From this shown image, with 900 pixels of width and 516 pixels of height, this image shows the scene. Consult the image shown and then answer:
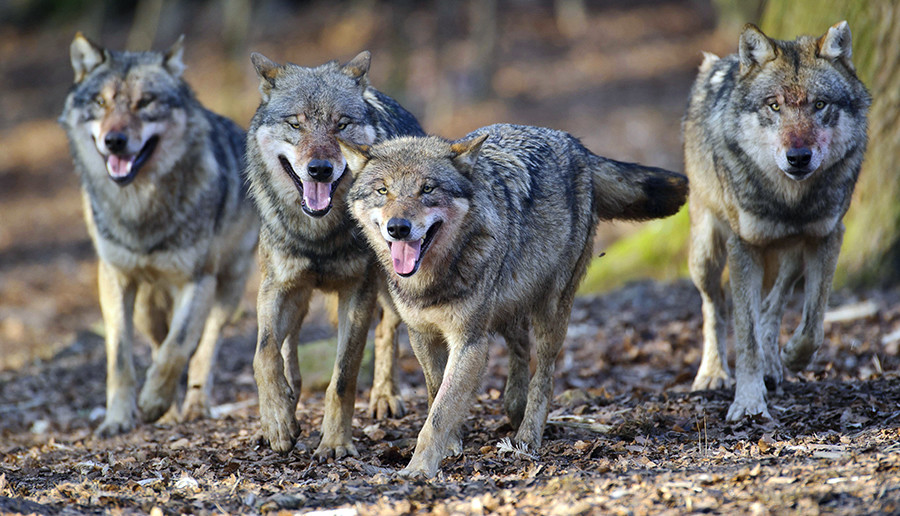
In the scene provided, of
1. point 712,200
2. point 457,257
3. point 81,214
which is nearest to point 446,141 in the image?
point 457,257

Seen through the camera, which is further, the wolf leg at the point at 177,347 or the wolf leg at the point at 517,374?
the wolf leg at the point at 177,347

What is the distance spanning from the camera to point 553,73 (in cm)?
2442

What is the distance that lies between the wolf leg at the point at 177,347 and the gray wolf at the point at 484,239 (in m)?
2.57

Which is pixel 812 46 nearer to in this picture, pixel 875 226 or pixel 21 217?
pixel 875 226

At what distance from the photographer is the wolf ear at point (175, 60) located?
732cm

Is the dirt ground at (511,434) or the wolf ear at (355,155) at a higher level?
the wolf ear at (355,155)

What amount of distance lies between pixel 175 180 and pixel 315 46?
1959 cm

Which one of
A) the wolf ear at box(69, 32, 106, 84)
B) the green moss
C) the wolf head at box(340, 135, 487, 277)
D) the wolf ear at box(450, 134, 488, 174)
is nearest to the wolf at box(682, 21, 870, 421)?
the wolf ear at box(450, 134, 488, 174)

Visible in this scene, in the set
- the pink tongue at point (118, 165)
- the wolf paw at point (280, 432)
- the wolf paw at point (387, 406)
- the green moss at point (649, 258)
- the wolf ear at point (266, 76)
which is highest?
the wolf ear at point (266, 76)

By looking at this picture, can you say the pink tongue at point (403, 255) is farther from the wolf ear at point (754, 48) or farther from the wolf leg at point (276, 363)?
the wolf ear at point (754, 48)

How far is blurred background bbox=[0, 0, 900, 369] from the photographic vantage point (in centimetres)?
821

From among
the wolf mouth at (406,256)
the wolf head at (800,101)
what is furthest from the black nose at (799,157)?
the wolf mouth at (406,256)

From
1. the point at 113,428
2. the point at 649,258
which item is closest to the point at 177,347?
the point at 113,428

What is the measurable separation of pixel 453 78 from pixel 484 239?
1862 cm
